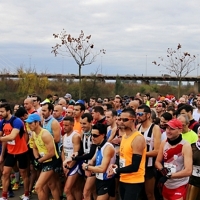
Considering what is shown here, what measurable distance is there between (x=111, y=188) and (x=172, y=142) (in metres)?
1.36

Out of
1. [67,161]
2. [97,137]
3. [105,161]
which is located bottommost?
[67,161]

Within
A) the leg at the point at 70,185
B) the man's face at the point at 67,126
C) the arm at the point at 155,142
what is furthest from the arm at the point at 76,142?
the arm at the point at 155,142

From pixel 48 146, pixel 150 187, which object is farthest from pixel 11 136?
pixel 150 187

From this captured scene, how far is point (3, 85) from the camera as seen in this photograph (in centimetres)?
3012

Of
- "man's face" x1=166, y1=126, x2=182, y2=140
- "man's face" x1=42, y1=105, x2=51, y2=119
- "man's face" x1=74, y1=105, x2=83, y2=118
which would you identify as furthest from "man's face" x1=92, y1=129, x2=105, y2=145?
"man's face" x1=74, y1=105, x2=83, y2=118

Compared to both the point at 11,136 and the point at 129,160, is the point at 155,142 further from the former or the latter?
the point at 11,136

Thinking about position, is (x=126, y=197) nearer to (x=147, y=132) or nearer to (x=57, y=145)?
(x=147, y=132)

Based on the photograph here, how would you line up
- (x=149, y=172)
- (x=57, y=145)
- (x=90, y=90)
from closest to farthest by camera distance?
1. (x=149, y=172)
2. (x=57, y=145)
3. (x=90, y=90)

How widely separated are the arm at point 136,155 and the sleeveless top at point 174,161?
415mm

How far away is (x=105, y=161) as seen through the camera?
5.03 m

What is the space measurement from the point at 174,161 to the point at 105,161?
1.06 m

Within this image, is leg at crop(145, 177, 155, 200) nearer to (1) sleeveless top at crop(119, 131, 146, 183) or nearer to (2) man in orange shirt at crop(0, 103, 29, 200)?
(1) sleeveless top at crop(119, 131, 146, 183)

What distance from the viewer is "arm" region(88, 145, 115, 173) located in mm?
4965

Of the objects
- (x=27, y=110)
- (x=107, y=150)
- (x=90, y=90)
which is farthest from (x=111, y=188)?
(x=90, y=90)
